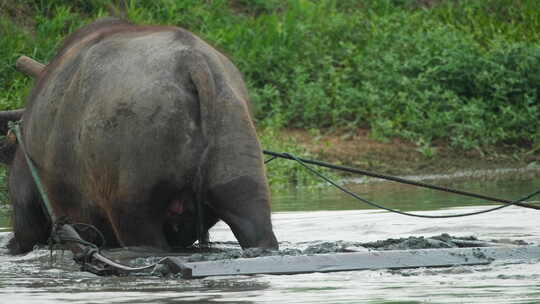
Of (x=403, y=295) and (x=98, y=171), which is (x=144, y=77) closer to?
(x=98, y=171)

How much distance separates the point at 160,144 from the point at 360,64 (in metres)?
9.12

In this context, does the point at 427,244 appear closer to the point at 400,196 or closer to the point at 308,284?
the point at 308,284

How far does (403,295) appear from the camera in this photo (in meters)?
5.20

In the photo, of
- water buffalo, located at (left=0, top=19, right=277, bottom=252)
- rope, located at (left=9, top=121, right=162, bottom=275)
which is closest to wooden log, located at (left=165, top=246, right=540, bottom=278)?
rope, located at (left=9, top=121, right=162, bottom=275)

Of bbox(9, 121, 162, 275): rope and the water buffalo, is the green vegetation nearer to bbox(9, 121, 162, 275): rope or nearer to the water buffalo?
bbox(9, 121, 162, 275): rope

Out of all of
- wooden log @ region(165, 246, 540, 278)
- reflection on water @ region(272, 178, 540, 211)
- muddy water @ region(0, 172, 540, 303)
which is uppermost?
reflection on water @ region(272, 178, 540, 211)

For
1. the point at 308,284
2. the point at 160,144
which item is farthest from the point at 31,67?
the point at 308,284

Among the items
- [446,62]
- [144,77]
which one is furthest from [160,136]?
[446,62]

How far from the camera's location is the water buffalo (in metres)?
6.20

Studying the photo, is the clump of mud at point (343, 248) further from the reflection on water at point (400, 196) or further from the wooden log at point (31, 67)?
the reflection on water at point (400, 196)

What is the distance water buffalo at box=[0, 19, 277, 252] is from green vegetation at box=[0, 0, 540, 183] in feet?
20.0

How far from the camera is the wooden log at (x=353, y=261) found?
5797mm

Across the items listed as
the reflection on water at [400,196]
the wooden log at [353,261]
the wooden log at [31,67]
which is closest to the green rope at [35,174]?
the wooden log at [31,67]

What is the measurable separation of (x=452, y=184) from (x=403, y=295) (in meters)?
6.86
